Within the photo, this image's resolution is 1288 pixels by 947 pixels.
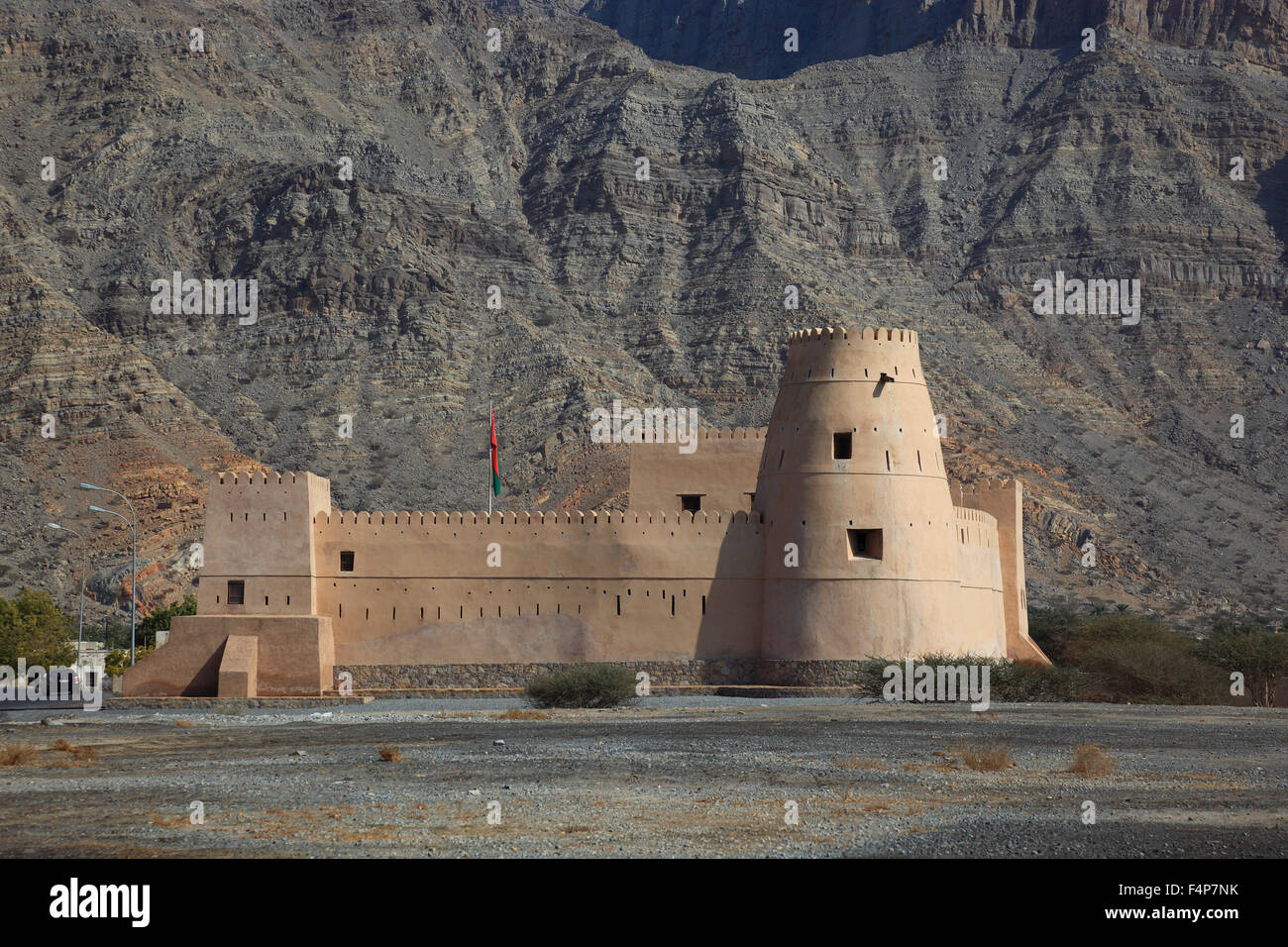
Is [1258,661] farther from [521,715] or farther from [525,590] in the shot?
[521,715]

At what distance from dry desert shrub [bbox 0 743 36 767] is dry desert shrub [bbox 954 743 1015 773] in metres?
11.1

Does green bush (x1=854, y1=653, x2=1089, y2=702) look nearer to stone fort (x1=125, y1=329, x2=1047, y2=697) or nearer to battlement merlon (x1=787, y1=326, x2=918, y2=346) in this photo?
stone fort (x1=125, y1=329, x2=1047, y2=697)

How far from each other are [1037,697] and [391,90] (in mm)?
88333

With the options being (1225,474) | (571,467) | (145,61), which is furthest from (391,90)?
(1225,474)

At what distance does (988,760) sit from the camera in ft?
62.0

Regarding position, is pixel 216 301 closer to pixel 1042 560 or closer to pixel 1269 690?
pixel 1042 560

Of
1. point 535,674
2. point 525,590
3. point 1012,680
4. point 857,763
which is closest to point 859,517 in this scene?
point 1012,680

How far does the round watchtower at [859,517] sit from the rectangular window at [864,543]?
0.03 meters

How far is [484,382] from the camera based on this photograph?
82438 mm

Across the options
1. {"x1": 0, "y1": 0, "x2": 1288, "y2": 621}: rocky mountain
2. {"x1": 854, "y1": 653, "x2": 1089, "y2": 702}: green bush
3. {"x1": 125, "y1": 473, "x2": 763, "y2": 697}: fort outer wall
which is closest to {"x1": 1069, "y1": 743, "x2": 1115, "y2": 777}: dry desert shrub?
{"x1": 854, "y1": 653, "x2": 1089, "y2": 702}: green bush

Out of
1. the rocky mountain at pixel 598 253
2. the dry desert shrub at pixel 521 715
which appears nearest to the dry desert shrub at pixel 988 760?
the dry desert shrub at pixel 521 715

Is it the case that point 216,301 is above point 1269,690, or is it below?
above

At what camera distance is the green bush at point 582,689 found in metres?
33.4
